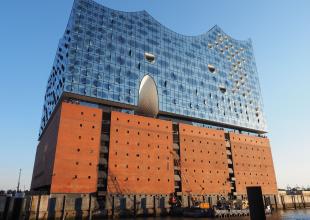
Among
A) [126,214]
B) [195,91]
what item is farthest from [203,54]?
[126,214]

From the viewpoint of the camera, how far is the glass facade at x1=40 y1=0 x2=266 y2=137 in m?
48.5

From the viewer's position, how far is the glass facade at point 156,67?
Result: 159 feet

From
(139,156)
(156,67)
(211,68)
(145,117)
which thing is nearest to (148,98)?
(145,117)

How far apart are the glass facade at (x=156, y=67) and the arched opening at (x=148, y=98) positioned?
1088 mm

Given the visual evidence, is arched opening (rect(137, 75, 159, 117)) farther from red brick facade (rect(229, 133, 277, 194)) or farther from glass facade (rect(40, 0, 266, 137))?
red brick facade (rect(229, 133, 277, 194))

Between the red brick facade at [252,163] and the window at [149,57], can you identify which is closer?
the window at [149,57]

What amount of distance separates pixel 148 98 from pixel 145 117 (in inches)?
213

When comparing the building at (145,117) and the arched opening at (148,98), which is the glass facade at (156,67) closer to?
the building at (145,117)

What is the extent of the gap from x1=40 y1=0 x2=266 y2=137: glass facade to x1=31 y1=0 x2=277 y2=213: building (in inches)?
9.3

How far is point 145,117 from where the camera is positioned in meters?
50.1

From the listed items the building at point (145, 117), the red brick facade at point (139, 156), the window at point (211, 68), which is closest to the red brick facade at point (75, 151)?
the building at point (145, 117)

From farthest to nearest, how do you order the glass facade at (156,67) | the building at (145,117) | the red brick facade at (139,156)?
the glass facade at (156,67)
the red brick facade at (139,156)
the building at (145,117)

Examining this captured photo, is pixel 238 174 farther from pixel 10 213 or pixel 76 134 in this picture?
pixel 10 213

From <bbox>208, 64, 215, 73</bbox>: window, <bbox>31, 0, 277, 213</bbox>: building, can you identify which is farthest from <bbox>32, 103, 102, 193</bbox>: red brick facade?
<bbox>208, 64, 215, 73</bbox>: window
